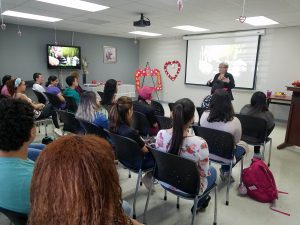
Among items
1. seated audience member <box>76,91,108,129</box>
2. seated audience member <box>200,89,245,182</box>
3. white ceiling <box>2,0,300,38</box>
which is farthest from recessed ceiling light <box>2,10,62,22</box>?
seated audience member <box>200,89,245,182</box>

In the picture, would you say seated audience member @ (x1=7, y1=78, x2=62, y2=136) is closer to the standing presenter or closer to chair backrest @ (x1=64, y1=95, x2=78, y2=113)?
chair backrest @ (x1=64, y1=95, x2=78, y2=113)

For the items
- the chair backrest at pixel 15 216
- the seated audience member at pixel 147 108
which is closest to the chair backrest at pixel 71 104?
the seated audience member at pixel 147 108

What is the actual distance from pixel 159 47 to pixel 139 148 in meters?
7.09

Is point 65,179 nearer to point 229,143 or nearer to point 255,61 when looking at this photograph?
point 229,143

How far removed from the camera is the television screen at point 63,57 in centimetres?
667

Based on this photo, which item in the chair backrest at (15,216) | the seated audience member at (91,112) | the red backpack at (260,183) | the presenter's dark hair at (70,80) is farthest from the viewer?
the presenter's dark hair at (70,80)

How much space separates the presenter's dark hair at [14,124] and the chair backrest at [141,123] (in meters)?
1.82

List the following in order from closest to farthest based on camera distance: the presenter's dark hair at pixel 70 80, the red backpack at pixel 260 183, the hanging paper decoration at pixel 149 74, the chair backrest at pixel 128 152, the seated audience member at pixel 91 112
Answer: the chair backrest at pixel 128 152 < the red backpack at pixel 260 183 < the seated audience member at pixel 91 112 < the presenter's dark hair at pixel 70 80 < the hanging paper decoration at pixel 149 74

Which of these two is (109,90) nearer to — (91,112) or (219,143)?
(91,112)

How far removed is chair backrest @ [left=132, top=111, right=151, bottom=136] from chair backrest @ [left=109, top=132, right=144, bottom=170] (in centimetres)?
88

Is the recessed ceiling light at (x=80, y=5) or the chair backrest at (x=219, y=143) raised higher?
the recessed ceiling light at (x=80, y=5)

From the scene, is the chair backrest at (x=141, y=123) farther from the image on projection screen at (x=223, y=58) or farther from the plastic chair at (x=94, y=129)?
the image on projection screen at (x=223, y=58)

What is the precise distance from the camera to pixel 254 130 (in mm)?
2891

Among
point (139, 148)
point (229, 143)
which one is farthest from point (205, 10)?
point (139, 148)
